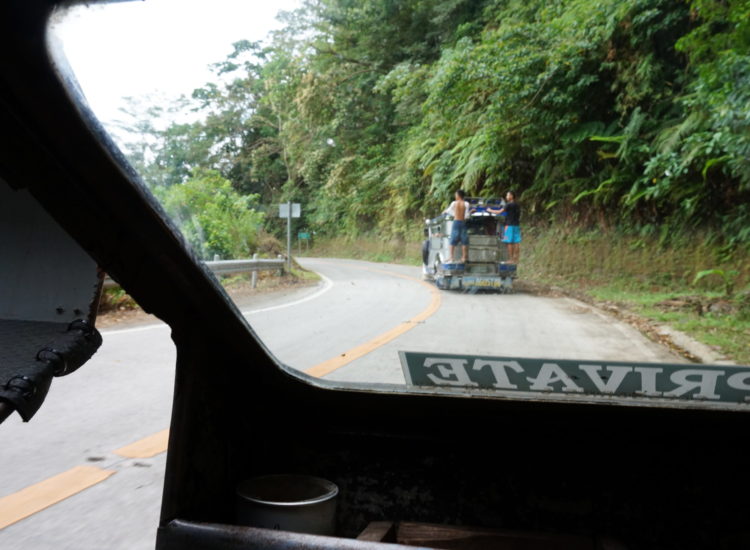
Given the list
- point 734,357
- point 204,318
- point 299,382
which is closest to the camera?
point 204,318

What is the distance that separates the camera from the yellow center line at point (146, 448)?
10.3 feet

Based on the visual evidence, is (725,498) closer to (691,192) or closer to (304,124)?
(691,192)

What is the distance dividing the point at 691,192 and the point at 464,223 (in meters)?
1.03

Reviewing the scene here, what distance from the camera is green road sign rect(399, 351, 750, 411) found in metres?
1.69

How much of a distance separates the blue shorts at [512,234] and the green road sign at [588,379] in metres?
0.96

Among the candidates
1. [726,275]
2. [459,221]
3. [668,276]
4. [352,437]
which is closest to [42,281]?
[352,437]

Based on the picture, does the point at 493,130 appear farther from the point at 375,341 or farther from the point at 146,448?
the point at 375,341

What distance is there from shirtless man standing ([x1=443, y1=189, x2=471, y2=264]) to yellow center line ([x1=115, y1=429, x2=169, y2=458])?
71.3 inches

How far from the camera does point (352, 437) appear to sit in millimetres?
2113

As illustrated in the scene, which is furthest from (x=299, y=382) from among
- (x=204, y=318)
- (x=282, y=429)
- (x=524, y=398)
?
(x=524, y=398)

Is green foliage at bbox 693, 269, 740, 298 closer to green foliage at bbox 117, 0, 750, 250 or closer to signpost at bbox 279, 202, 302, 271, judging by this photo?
green foliage at bbox 117, 0, 750, 250

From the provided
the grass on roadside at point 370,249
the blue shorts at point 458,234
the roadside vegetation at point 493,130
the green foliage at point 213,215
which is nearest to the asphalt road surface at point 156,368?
the grass on roadside at point 370,249

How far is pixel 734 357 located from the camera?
12.5ft

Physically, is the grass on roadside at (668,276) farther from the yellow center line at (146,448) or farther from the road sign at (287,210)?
the yellow center line at (146,448)
